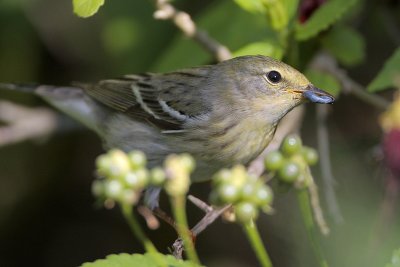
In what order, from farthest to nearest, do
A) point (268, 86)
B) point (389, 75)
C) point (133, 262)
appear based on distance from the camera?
point (268, 86) < point (389, 75) < point (133, 262)

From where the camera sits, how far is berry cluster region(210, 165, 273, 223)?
197cm

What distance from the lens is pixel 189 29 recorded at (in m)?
3.92

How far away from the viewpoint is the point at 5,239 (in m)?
6.20

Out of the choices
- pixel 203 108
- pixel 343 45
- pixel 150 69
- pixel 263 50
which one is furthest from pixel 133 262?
pixel 150 69

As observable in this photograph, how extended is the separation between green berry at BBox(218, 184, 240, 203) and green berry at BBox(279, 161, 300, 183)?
0.21m

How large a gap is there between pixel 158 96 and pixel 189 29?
0.75m

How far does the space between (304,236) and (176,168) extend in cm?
252

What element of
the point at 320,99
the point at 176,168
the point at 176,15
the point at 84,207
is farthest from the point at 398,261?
the point at 84,207

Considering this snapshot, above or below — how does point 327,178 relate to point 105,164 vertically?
above

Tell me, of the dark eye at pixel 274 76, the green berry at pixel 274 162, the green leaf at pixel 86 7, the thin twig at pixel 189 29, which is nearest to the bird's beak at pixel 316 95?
the dark eye at pixel 274 76

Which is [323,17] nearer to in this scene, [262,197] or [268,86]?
[268,86]

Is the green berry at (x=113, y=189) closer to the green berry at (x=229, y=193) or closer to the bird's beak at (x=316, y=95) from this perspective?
the green berry at (x=229, y=193)

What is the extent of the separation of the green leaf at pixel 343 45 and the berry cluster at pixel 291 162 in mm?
2177

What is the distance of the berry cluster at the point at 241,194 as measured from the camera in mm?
1974
